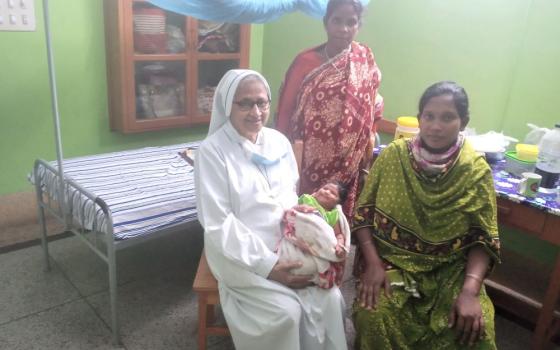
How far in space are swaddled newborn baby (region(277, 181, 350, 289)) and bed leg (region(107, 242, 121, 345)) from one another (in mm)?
691

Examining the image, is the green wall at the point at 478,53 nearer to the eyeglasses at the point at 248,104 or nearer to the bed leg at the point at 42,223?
the eyeglasses at the point at 248,104

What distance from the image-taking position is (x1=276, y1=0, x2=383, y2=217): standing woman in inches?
77.8

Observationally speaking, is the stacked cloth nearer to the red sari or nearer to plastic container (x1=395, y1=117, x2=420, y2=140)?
the red sari

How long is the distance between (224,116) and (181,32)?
169 cm

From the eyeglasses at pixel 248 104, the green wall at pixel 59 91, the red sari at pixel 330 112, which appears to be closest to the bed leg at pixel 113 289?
the eyeglasses at pixel 248 104

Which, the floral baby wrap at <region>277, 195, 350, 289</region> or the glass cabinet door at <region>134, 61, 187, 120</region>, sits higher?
the glass cabinet door at <region>134, 61, 187, 120</region>

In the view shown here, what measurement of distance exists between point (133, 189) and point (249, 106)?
90cm

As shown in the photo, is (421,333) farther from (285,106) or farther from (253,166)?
(285,106)

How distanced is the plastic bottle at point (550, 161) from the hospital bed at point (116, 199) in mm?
1546

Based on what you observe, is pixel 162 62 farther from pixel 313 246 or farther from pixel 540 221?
pixel 540 221

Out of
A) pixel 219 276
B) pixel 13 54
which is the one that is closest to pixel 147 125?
pixel 13 54

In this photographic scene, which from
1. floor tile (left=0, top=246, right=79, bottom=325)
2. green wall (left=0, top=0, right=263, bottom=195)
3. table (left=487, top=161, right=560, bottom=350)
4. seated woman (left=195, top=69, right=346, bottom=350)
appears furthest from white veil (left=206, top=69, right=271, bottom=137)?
green wall (left=0, top=0, right=263, bottom=195)

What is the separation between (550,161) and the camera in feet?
6.38

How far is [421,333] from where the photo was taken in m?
1.57
